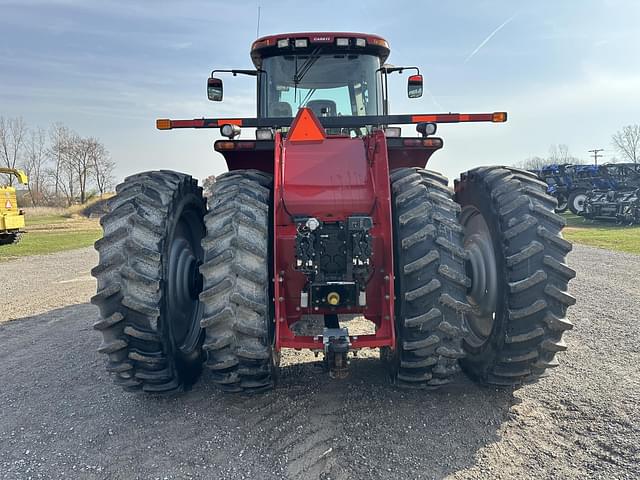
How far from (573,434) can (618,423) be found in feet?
1.34

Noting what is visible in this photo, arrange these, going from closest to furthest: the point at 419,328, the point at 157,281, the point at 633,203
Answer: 1. the point at 419,328
2. the point at 157,281
3. the point at 633,203

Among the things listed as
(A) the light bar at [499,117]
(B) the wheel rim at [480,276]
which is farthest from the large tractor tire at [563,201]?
(B) the wheel rim at [480,276]

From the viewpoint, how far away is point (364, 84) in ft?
16.8

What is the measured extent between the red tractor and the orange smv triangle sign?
0.01m

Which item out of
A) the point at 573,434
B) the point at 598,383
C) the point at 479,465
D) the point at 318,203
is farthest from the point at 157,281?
the point at 598,383

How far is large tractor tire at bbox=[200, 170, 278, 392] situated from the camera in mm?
3064

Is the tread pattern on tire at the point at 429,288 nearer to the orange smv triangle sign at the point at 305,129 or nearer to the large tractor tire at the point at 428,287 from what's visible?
the large tractor tire at the point at 428,287

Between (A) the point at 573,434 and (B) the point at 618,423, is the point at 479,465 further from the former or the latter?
(B) the point at 618,423

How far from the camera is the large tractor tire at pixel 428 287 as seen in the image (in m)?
3.07

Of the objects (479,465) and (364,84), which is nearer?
(479,465)

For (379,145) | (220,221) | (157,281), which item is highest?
(379,145)

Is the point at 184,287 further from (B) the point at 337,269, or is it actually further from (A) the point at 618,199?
(A) the point at 618,199

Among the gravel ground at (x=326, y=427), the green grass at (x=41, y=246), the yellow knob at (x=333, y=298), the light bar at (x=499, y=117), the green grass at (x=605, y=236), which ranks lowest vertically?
the green grass at (x=605, y=236)

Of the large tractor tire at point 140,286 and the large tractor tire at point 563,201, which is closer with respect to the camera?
the large tractor tire at point 140,286
